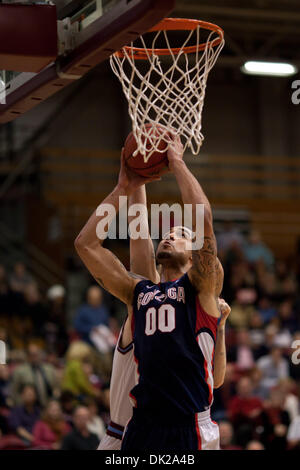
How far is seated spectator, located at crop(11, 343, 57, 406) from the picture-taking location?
10758 millimetres

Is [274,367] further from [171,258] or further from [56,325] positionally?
[171,258]

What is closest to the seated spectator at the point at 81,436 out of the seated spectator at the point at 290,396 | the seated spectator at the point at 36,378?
the seated spectator at the point at 36,378

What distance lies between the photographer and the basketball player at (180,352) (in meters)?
4.62

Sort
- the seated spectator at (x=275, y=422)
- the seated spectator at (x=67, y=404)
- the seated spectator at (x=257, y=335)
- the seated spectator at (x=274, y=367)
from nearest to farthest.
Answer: the seated spectator at (x=275, y=422), the seated spectator at (x=67, y=404), the seated spectator at (x=274, y=367), the seated spectator at (x=257, y=335)

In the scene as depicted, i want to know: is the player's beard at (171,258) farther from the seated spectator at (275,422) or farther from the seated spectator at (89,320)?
the seated spectator at (89,320)

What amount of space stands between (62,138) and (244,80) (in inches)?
177

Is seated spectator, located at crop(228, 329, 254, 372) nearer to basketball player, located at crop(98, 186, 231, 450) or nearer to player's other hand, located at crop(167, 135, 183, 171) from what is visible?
basketball player, located at crop(98, 186, 231, 450)

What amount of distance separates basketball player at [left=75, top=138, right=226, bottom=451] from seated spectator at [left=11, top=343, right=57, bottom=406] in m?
6.20

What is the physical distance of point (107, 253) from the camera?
5031 mm

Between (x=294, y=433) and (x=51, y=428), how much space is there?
2.88m

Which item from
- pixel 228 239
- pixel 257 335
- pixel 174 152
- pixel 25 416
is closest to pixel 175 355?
pixel 174 152

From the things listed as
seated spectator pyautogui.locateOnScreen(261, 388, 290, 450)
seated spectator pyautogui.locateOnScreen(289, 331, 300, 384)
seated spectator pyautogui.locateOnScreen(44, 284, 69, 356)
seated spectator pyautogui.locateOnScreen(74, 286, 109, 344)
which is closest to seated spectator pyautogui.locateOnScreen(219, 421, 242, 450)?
seated spectator pyautogui.locateOnScreen(261, 388, 290, 450)

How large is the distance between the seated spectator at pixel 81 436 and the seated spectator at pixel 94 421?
0.88ft
